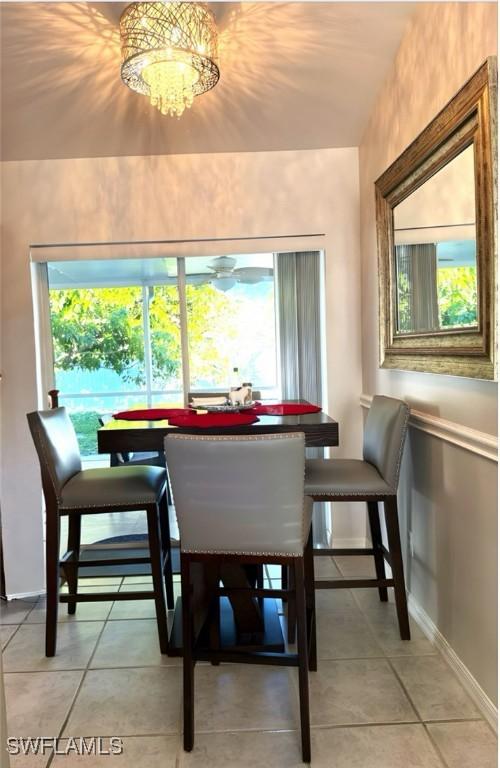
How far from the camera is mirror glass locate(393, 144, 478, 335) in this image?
1.71 metres

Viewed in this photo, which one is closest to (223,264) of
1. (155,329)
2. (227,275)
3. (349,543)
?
(227,275)

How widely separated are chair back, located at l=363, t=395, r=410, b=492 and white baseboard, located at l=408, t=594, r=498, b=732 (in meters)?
0.61

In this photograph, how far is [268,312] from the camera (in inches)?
130

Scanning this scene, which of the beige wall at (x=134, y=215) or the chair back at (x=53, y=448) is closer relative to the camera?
the chair back at (x=53, y=448)

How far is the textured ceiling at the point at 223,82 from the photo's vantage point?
6.90 ft

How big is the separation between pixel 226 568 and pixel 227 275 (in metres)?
1.86

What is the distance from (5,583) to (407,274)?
8.42 feet

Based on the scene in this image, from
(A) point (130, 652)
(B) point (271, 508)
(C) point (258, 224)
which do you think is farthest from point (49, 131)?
(A) point (130, 652)

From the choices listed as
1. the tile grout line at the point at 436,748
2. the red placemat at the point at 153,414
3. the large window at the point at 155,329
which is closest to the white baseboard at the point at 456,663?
the tile grout line at the point at 436,748

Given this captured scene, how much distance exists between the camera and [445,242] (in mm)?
1882

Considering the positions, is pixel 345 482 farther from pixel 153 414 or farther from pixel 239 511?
pixel 153 414

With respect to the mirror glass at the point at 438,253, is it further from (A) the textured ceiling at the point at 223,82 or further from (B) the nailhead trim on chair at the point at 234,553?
(B) the nailhead trim on chair at the point at 234,553

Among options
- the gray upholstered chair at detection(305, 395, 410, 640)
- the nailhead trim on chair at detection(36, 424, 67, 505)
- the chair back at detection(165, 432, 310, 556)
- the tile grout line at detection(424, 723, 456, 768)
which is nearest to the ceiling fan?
the gray upholstered chair at detection(305, 395, 410, 640)

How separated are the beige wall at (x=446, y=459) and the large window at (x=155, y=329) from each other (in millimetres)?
973
